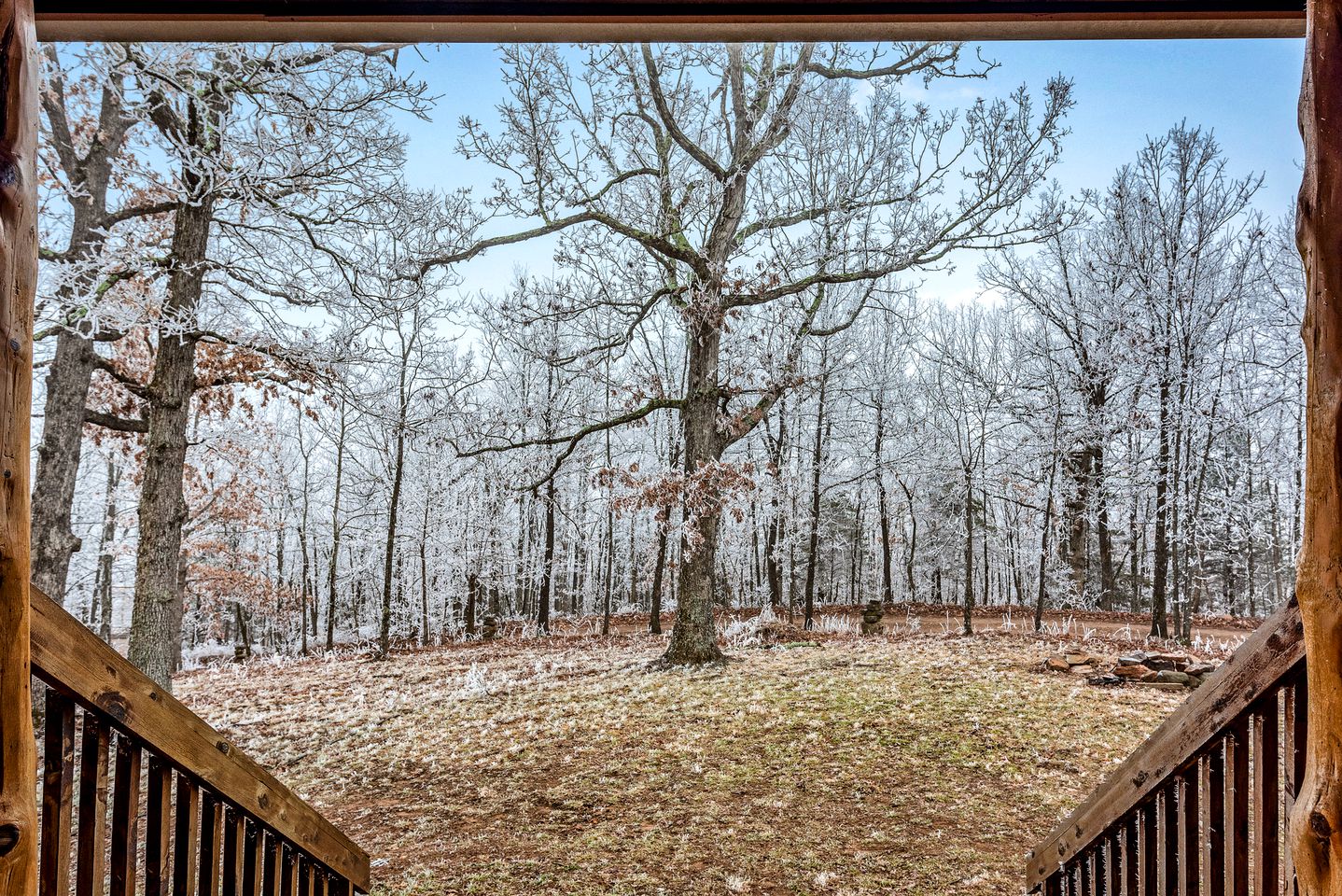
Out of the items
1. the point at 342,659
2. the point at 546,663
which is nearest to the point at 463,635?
the point at 342,659

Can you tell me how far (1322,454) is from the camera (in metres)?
1.32

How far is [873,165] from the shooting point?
8062 millimetres

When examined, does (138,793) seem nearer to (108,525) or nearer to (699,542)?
(699,542)

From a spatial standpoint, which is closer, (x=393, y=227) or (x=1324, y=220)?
(x=1324, y=220)

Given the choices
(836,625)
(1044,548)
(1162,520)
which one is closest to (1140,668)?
(1162,520)

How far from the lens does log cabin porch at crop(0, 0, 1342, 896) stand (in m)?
1.26

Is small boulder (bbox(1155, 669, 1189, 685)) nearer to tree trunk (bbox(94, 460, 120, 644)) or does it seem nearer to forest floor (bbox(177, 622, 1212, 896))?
forest floor (bbox(177, 622, 1212, 896))

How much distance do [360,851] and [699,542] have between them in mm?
5626

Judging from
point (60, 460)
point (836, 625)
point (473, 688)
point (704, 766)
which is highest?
point (60, 460)

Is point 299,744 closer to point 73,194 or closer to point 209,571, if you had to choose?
point 73,194

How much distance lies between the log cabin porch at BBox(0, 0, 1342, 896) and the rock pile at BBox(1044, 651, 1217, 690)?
656cm

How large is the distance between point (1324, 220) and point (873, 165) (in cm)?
744

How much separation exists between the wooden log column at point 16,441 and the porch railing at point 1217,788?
256cm

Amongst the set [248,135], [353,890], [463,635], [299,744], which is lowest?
[463,635]
